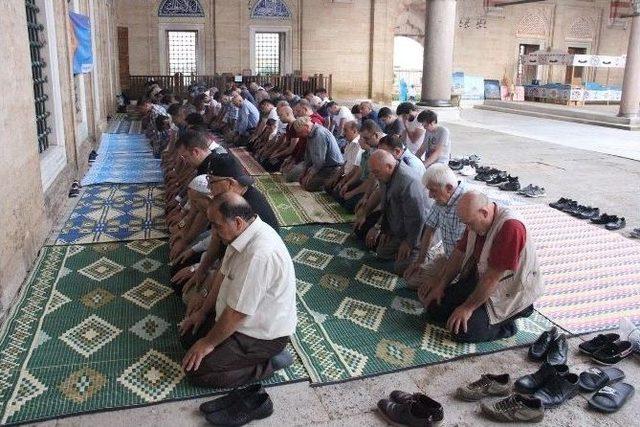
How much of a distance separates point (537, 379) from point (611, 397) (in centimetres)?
34

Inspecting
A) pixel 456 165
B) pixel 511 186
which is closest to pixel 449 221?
pixel 511 186

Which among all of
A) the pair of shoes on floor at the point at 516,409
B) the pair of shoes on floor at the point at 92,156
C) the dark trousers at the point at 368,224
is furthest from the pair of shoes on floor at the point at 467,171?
the pair of shoes on floor at the point at 516,409

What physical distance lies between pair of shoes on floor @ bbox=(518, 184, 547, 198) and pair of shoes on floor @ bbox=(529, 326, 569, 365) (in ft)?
13.2

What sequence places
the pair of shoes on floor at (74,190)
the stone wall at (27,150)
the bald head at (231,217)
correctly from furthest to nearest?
1. the pair of shoes on floor at (74,190)
2. the stone wall at (27,150)
3. the bald head at (231,217)

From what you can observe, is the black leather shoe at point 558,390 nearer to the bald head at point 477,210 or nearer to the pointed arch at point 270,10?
the bald head at point 477,210

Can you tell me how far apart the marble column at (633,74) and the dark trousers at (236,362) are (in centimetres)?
1433

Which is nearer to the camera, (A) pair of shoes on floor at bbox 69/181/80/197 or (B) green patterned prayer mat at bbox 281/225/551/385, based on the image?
(B) green patterned prayer mat at bbox 281/225/551/385

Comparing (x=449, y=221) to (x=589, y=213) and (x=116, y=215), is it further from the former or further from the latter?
(x=116, y=215)

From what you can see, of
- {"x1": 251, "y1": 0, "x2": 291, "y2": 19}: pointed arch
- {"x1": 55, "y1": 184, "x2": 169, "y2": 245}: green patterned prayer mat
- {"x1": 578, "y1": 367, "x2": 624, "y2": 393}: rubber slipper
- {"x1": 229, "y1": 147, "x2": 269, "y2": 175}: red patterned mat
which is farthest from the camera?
{"x1": 251, "y1": 0, "x2": 291, "y2": 19}: pointed arch

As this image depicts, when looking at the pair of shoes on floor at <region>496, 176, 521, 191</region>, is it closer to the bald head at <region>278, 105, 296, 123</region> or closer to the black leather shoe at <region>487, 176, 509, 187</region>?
the black leather shoe at <region>487, 176, 509, 187</region>

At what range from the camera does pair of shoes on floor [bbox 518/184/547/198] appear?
7164 mm

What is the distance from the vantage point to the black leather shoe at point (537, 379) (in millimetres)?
2941

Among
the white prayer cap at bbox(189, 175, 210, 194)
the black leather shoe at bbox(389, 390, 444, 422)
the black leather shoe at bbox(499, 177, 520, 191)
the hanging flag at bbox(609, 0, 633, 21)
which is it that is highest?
the hanging flag at bbox(609, 0, 633, 21)

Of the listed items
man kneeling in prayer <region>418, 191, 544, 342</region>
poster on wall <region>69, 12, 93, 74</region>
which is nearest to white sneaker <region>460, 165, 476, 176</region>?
man kneeling in prayer <region>418, 191, 544, 342</region>
